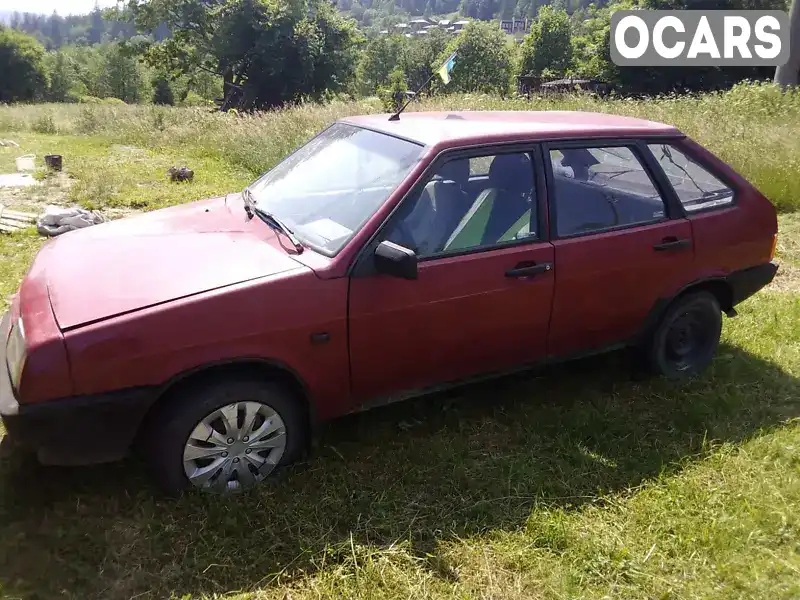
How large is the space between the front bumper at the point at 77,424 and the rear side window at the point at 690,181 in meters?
3.24

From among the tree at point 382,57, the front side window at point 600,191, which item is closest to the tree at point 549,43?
the tree at point 382,57

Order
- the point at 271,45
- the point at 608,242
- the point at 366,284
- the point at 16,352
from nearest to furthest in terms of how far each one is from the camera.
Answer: the point at 16,352, the point at 366,284, the point at 608,242, the point at 271,45

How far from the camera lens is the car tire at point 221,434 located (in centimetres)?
260

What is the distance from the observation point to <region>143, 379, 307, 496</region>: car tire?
260 cm

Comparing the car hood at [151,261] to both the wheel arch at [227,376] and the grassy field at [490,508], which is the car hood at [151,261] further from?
the grassy field at [490,508]

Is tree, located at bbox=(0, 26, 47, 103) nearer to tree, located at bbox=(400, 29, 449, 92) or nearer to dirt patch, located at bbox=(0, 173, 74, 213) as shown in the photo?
tree, located at bbox=(400, 29, 449, 92)

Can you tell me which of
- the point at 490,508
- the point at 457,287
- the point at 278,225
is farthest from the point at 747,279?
the point at 278,225

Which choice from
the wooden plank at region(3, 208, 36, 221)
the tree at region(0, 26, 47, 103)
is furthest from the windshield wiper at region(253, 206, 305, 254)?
the tree at region(0, 26, 47, 103)

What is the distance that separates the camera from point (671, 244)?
146 inches

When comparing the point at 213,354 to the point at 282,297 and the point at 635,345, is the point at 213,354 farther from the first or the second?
the point at 635,345

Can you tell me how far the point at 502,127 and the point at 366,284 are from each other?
129 centimetres

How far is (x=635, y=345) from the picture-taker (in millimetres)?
3939

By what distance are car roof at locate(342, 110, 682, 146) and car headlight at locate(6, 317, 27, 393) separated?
2.04m

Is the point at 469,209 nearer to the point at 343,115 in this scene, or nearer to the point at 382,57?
the point at 343,115
